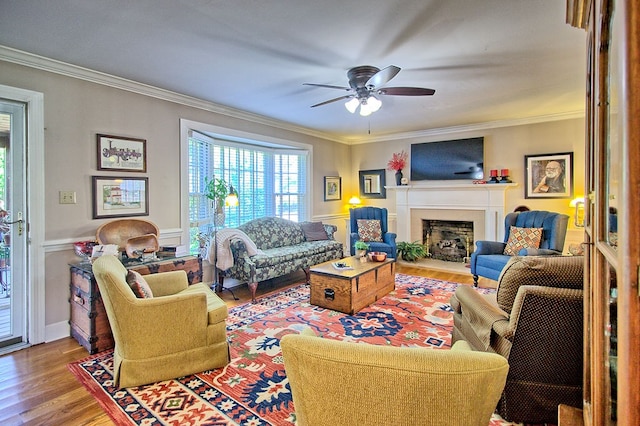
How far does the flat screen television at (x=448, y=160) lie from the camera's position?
18.3 ft

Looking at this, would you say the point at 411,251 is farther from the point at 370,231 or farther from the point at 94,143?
the point at 94,143

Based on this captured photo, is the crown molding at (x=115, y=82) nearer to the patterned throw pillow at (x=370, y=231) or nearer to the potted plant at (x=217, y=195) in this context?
the potted plant at (x=217, y=195)

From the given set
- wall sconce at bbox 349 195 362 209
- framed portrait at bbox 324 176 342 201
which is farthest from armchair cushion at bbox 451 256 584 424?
wall sconce at bbox 349 195 362 209

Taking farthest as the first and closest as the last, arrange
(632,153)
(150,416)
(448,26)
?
1. (448,26)
2. (150,416)
3. (632,153)

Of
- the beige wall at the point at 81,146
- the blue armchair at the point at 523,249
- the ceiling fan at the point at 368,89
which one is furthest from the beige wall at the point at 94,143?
the ceiling fan at the point at 368,89

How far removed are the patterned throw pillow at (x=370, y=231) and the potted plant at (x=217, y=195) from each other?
252 cm

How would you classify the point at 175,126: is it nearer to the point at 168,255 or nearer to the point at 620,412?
the point at 168,255

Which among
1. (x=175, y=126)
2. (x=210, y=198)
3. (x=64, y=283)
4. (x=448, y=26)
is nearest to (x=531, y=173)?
(x=448, y=26)

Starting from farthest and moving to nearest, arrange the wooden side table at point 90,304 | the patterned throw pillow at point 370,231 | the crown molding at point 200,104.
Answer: the patterned throw pillow at point 370,231 → the crown molding at point 200,104 → the wooden side table at point 90,304

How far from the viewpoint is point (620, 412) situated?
2.10 ft

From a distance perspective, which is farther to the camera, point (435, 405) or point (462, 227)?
point (462, 227)

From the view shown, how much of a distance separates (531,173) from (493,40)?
334 centimetres

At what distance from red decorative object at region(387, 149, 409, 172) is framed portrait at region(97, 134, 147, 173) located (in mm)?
4373

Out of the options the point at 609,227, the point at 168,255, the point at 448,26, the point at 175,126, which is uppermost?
the point at 448,26
